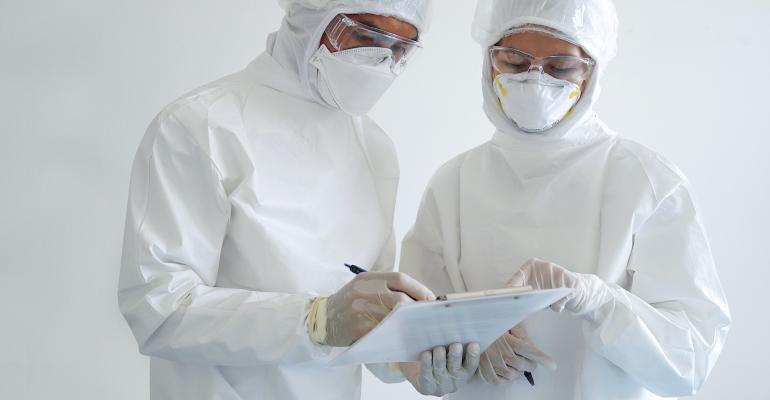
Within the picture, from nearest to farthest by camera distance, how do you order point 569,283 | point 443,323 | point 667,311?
point 443,323, point 569,283, point 667,311

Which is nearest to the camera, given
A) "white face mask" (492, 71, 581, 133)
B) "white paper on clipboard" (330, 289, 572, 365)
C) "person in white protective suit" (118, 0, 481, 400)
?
"white paper on clipboard" (330, 289, 572, 365)

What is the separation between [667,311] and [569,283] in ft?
0.81

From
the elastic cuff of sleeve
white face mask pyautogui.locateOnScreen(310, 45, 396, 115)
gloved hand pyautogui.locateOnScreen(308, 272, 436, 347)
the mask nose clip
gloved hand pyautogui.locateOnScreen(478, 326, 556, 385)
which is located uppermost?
the mask nose clip

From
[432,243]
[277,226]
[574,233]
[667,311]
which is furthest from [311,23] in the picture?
[667,311]

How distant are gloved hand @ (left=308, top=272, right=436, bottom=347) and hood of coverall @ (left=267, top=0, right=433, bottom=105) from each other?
1.67ft

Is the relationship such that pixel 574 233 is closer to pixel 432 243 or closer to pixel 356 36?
pixel 432 243

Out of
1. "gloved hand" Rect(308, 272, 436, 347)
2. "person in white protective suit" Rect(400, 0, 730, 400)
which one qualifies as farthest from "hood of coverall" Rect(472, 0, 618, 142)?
"gloved hand" Rect(308, 272, 436, 347)

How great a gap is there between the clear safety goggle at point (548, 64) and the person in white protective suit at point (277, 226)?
0.20m

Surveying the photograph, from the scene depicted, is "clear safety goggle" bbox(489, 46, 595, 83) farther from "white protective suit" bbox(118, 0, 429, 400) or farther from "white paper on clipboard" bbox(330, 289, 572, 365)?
"white paper on clipboard" bbox(330, 289, 572, 365)

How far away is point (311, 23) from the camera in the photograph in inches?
65.0

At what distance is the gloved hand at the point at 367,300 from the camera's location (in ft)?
4.41

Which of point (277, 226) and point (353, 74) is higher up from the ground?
point (353, 74)

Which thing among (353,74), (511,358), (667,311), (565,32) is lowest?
(511,358)

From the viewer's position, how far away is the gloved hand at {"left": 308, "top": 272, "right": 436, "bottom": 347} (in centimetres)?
134
